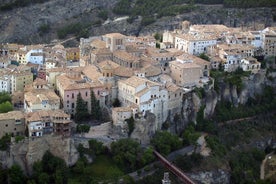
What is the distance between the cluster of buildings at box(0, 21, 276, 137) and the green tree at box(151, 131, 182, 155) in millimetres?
1029

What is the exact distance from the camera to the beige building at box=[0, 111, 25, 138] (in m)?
37.5

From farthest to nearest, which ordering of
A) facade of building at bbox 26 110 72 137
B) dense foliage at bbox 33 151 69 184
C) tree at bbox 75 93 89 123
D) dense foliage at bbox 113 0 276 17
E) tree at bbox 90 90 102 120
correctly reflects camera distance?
dense foliage at bbox 113 0 276 17 → tree at bbox 90 90 102 120 → tree at bbox 75 93 89 123 → facade of building at bbox 26 110 72 137 → dense foliage at bbox 33 151 69 184

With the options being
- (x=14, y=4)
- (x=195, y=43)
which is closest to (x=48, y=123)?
(x=195, y=43)

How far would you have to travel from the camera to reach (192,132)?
43.4 m

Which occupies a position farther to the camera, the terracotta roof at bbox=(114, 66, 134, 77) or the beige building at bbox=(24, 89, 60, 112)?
the terracotta roof at bbox=(114, 66, 134, 77)

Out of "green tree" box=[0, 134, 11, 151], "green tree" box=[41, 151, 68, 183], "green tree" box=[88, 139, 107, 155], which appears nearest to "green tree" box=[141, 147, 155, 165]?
"green tree" box=[88, 139, 107, 155]

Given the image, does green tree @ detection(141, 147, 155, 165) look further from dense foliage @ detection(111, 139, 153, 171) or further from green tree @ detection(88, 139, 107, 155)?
green tree @ detection(88, 139, 107, 155)

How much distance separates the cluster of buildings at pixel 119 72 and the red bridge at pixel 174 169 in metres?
2.74

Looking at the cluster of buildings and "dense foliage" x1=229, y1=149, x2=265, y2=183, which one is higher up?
the cluster of buildings

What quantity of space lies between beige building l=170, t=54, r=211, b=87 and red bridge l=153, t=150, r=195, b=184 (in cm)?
740

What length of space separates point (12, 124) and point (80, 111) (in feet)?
15.8

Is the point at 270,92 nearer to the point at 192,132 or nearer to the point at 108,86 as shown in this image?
the point at 192,132

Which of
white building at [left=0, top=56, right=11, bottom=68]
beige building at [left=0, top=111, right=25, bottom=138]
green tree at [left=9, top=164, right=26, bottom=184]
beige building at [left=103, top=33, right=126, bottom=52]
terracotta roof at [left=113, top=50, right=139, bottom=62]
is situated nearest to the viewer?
green tree at [left=9, top=164, right=26, bottom=184]

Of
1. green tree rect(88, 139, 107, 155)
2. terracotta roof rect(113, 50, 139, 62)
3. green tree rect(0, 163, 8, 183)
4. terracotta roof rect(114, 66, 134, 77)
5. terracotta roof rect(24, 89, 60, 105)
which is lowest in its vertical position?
green tree rect(0, 163, 8, 183)
